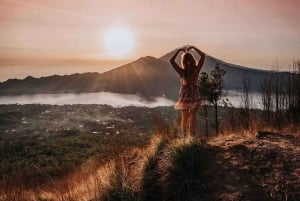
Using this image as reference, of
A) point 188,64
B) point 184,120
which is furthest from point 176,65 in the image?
point 184,120

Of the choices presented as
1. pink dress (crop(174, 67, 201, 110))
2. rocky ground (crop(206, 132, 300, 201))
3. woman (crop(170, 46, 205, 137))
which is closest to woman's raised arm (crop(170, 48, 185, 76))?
woman (crop(170, 46, 205, 137))

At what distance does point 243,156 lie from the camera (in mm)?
7305

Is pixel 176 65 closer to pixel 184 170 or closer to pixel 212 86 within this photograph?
pixel 184 170

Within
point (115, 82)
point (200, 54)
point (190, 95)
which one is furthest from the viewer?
point (115, 82)

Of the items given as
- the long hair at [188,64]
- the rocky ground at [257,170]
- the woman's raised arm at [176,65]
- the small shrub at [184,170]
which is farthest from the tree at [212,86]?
the small shrub at [184,170]

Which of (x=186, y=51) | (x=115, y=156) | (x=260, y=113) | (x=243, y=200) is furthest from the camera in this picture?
(x=260, y=113)

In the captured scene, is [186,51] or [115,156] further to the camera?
[186,51]

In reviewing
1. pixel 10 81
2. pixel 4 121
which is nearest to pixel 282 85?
pixel 4 121

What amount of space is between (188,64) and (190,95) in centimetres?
68

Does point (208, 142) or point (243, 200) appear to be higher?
point (208, 142)

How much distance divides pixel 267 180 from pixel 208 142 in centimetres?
189

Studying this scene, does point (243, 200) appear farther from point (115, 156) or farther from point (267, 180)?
point (115, 156)

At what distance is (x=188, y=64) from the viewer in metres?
8.88

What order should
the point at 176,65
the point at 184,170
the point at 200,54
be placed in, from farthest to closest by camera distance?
the point at 200,54, the point at 176,65, the point at 184,170
